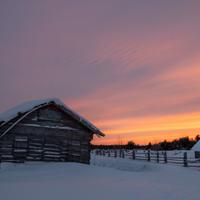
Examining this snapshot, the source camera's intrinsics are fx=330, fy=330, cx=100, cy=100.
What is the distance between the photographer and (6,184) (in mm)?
13406

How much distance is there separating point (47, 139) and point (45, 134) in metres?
0.41

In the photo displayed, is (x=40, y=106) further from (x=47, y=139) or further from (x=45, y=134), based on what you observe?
(x=47, y=139)

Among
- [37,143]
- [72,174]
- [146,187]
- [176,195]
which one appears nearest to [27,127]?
[37,143]

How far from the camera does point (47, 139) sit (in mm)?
23078

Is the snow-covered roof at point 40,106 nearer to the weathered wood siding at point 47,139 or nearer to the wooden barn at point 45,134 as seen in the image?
the wooden barn at point 45,134

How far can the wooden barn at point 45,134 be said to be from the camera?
21656 mm

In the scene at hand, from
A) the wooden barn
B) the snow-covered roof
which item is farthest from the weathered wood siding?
the snow-covered roof

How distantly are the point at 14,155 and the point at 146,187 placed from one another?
36.9 ft

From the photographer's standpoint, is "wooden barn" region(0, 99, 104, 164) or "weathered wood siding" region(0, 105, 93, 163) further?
"weathered wood siding" region(0, 105, 93, 163)

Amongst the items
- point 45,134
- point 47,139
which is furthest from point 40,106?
point 47,139

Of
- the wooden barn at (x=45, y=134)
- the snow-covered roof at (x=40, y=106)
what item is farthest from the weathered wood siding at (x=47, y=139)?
the snow-covered roof at (x=40, y=106)

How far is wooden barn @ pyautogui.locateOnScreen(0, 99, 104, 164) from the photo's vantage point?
21.7 metres

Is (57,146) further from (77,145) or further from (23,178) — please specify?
(23,178)

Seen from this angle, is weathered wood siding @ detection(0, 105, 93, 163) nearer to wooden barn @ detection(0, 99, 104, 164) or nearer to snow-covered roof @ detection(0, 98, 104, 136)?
wooden barn @ detection(0, 99, 104, 164)
